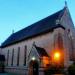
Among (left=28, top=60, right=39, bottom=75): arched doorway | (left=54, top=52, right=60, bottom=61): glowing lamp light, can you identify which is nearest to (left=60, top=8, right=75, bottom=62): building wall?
(left=54, top=52, right=60, bottom=61): glowing lamp light

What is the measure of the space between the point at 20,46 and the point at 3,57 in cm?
1356

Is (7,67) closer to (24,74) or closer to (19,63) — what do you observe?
(19,63)

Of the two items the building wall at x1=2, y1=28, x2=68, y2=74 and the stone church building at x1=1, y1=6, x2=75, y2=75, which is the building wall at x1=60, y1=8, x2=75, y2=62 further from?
the building wall at x1=2, y1=28, x2=68, y2=74

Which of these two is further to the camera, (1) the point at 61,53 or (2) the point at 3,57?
(2) the point at 3,57

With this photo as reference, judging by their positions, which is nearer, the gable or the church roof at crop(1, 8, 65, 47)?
the gable

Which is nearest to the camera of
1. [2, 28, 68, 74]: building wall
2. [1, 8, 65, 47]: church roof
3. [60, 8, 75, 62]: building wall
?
[2, 28, 68, 74]: building wall

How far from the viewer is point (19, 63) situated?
4144 cm

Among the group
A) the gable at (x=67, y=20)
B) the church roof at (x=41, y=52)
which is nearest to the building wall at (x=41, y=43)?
the church roof at (x=41, y=52)

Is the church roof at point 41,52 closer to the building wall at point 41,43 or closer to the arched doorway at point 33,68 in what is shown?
the building wall at point 41,43

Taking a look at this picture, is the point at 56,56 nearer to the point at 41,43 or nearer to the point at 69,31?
the point at 41,43

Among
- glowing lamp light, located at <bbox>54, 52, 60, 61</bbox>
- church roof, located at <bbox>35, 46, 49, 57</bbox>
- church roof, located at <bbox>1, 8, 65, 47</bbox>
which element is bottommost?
glowing lamp light, located at <bbox>54, 52, 60, 61</bbox>

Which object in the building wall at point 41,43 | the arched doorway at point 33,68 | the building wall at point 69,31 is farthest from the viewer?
the arched doorway at point 33,68

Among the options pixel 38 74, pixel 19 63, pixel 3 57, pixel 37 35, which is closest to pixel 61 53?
pixel 38 74

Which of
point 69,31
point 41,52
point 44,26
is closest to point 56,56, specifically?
point 41,52
